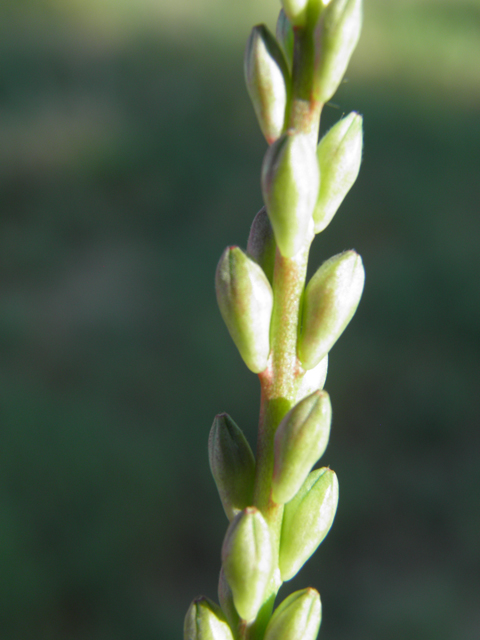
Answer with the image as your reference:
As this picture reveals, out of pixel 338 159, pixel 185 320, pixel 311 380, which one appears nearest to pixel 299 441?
pixel 311 380

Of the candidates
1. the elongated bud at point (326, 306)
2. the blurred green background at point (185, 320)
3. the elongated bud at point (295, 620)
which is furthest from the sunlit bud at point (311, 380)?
the blurred green background at point (185, 320)

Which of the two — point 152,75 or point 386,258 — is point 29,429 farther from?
point 152,75

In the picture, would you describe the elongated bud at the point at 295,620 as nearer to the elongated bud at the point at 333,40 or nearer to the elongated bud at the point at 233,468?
the elongated bud at the point at 233,468

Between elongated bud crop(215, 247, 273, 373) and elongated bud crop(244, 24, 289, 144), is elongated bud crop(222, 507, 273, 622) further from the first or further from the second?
elongated bud crop(244, 24, 289, 144)

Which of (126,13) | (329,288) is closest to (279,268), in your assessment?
(329,288)

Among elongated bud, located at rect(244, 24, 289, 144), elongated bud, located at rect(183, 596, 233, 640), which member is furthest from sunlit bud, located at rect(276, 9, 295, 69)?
elongated bud, located at rect(183, 596, 233, 640)
